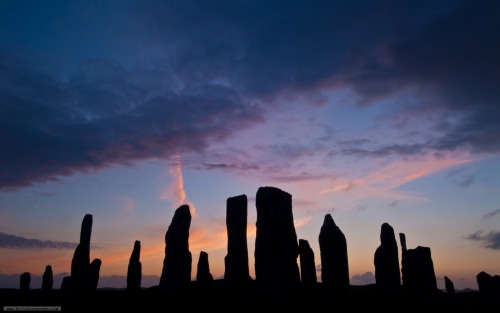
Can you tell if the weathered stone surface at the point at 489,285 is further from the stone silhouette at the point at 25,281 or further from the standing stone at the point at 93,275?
the stone silhouette at the point at 25,281

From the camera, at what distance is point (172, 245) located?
1633cm

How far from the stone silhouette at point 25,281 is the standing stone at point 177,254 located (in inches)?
806

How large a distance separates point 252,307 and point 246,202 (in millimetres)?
5089

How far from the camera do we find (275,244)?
14281 millimetres

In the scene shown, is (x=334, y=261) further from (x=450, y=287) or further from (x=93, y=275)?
(x=450, y=287)

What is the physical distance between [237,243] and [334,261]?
13.6 feet

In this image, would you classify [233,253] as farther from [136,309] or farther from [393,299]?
[393,299]

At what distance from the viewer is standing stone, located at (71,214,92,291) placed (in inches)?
811

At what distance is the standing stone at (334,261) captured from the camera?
1577cm

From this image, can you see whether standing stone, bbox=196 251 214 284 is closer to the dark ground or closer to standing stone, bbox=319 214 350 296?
the dark ground

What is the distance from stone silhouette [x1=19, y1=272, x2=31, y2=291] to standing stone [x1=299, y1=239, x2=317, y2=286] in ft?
75.6

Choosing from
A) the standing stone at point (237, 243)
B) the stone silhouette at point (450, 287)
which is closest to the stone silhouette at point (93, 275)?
the standing stone at point (237, 243)

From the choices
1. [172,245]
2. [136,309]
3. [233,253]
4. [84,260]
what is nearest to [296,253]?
[233,253]

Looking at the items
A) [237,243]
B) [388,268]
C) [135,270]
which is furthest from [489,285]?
[135,270]
